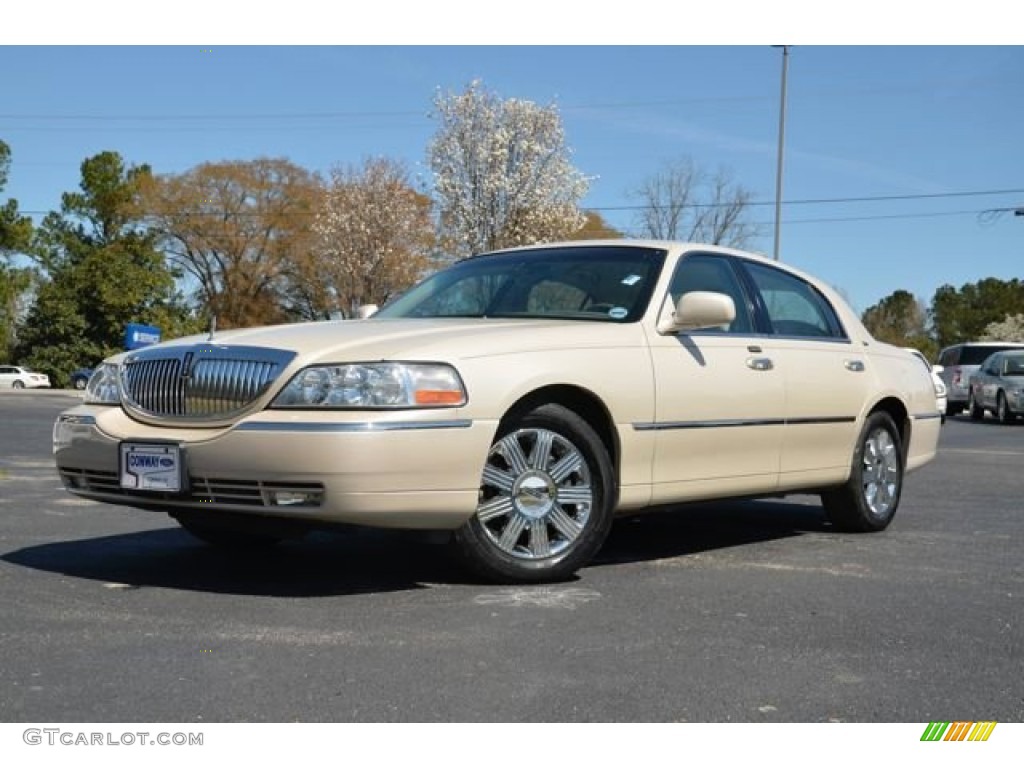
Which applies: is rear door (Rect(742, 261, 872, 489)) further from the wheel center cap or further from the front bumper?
the front bumper

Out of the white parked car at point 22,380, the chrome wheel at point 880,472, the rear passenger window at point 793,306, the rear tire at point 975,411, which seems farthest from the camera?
the white parked car at point 22,380

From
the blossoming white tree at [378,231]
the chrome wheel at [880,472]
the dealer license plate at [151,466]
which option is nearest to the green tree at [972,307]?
the blossoming white tree at [378,231]

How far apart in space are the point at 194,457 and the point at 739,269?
318 centimetres

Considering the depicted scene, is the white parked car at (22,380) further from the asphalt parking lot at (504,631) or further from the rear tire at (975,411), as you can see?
the asphalt parking lot at (504,631)

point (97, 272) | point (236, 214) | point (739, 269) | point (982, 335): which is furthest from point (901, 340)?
point (739, 269)

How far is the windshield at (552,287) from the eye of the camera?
241 inches

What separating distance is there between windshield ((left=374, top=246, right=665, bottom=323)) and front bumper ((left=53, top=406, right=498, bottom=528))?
120 centimetres

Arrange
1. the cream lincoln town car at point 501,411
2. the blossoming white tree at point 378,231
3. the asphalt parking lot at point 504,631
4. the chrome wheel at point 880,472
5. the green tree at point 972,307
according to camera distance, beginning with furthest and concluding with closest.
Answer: the green tree at point 972,307
the blossoming white tree at point 378,231
the chrome wheel at point 880,472
the cream lincoln town car at point 501,411
the asphalt parking lot at point 504,631

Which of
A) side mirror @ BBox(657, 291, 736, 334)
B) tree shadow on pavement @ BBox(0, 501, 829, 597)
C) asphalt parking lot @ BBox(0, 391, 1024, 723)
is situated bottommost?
tree shadow on pavement @ BBox(0, 501, 829, 597)

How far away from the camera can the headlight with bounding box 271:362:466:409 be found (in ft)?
16.1

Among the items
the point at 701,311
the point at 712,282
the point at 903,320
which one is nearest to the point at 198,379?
the point at 701,311

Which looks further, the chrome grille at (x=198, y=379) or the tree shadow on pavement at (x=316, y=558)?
the tree shadow on pavement at (x=316, y=558)

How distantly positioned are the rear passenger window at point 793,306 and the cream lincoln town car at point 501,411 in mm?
25
